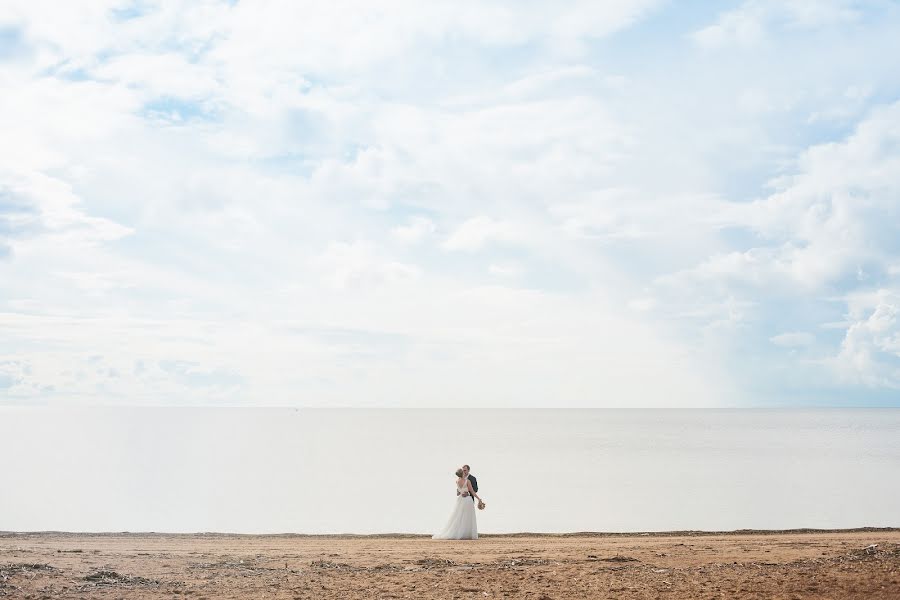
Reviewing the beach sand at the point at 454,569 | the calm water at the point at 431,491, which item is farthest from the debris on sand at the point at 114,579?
the calm water at the point at 431,491

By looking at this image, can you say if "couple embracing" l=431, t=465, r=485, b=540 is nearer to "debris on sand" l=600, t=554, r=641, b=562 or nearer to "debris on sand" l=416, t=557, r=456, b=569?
"debris on sand" l=416, t=557, r=456, b=569

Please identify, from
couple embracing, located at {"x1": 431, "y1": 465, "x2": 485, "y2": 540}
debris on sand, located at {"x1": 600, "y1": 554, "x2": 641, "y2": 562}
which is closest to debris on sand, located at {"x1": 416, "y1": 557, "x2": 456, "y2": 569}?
debris on sand, located at {"x1": 600, "y1": 554, "x2": 641, "y2": 562}

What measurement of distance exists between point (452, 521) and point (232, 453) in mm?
70189

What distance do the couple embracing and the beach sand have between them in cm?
81

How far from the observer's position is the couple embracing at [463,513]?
73.0 feet

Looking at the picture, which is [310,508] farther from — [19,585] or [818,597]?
[818,597]

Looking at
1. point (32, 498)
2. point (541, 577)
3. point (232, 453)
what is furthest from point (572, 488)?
point (232, 453)

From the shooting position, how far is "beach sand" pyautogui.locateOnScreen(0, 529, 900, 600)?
44.6 ft

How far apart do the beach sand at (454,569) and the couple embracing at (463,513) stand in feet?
2.67

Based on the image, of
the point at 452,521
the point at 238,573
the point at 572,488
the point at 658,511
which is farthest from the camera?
the point at 572,488

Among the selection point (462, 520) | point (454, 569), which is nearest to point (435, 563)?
point (454, 569)

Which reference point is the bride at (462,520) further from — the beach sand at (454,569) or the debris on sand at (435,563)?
the debris on sand at (435,563)

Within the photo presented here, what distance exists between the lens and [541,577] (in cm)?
1484

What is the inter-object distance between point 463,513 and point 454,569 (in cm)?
655
